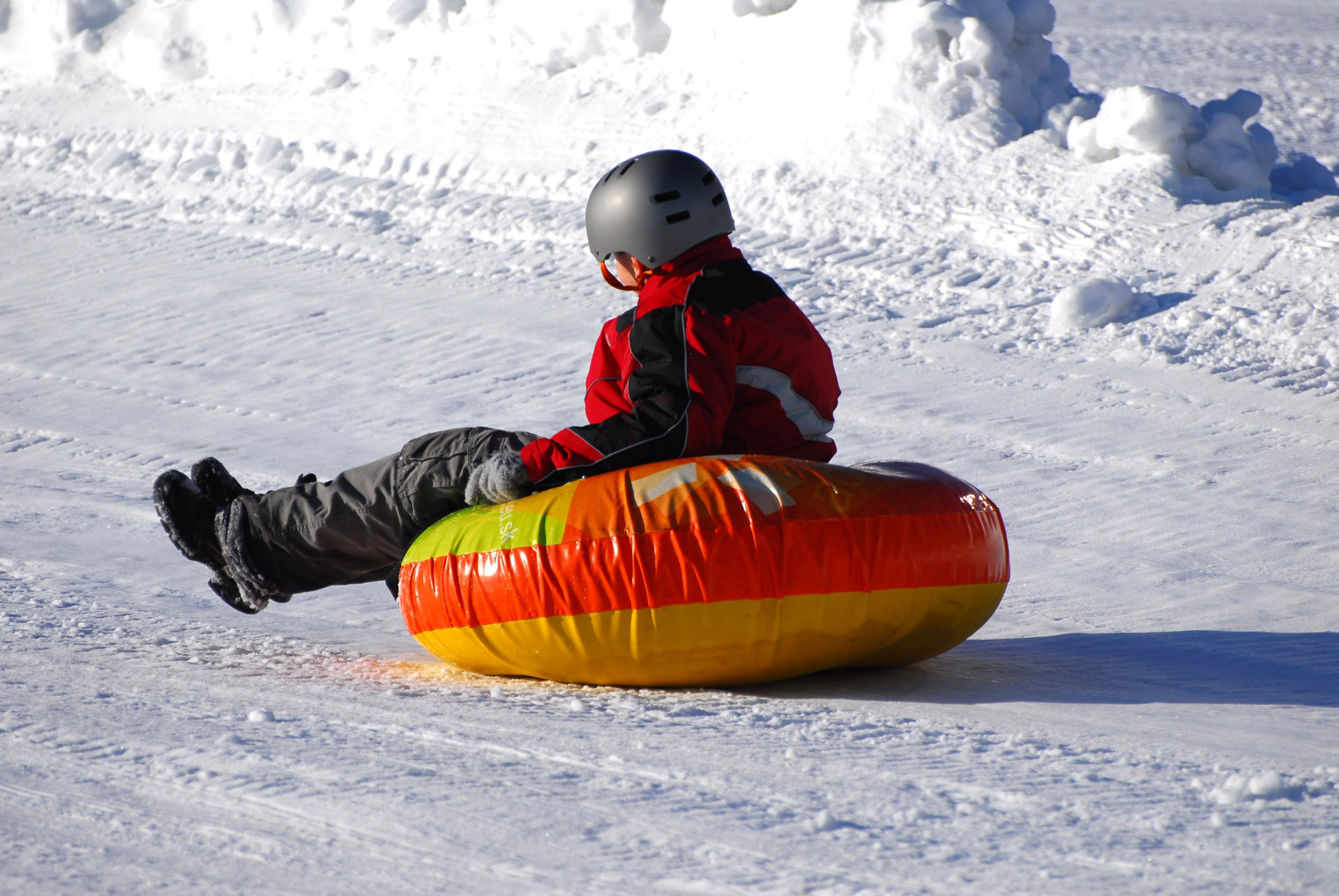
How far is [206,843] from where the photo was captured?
83.9 inches

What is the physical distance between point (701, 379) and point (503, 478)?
0.54m

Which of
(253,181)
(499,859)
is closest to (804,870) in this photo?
(499,859)

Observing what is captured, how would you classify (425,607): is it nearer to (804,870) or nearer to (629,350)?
(629,350)

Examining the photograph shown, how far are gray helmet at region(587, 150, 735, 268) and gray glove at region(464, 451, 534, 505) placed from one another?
2.11 feet

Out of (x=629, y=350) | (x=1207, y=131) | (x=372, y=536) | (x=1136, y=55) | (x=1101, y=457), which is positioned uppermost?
(x=1136, y=55)

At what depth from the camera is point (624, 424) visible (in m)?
3.16

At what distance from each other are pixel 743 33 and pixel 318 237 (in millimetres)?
3622

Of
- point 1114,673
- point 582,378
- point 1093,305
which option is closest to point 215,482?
point 1114,673

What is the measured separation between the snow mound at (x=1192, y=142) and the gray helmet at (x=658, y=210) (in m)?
5.69

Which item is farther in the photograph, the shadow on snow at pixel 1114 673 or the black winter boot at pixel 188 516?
the black winter boot at pixel 188 516

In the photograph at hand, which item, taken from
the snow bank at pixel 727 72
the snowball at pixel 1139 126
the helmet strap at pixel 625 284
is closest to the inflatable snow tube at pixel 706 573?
the helmet strap at pixel 625 284

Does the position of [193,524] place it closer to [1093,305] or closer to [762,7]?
[1093,305]

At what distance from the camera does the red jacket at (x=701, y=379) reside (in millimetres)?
3105

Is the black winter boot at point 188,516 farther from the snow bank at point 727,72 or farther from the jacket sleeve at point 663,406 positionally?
the snow bank at point 727,72
